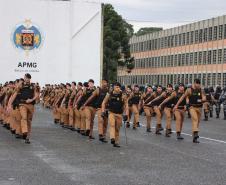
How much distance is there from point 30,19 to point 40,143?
2117 centimetres

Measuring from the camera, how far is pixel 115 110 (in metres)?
16.1

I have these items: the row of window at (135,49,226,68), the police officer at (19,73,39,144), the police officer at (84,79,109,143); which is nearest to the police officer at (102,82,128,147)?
the police officer at (84,79,109,143)

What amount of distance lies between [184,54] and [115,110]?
66296 millimetres

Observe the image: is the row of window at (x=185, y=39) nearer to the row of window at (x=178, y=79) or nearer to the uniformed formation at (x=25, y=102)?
the row of window at (x=178, y=79)

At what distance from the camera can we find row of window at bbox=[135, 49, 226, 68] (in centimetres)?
7099

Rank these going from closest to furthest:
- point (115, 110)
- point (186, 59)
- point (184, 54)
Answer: point (115, 110) < point (186, 59) < point (184, 54)

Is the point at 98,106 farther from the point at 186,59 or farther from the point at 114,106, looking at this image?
the point at 186,59

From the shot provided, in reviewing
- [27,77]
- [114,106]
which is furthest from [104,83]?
[27,77]

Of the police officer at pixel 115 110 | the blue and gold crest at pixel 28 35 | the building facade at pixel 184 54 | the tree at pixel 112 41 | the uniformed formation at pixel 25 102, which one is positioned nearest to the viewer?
the police officer at pixel 115 110

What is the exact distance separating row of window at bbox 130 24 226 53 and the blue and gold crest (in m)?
36.2

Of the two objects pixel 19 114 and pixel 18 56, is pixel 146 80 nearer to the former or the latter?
pixel 18 56

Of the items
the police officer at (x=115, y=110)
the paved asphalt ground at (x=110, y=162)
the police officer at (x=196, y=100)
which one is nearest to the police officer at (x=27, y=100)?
the paved asphalt ground at (x=110, y=162)

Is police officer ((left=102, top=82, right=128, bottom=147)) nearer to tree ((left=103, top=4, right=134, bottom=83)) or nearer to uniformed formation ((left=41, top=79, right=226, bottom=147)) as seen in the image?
uniformed formation ((left=41, top=79, right=226, bottom=147))

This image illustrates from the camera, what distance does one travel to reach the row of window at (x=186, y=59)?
233 ft
